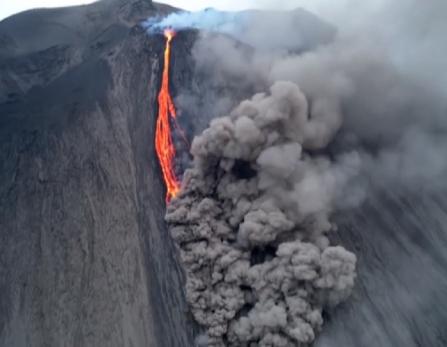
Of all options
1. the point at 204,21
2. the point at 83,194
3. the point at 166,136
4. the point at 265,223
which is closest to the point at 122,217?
the point at 83,194

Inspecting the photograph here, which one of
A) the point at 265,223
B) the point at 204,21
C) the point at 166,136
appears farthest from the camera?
the point at 204,21

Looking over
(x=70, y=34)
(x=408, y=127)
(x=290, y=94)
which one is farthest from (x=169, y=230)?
(x=70, y=34)

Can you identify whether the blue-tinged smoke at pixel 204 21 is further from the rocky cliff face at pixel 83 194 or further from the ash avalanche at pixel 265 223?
the ash avalanche at pixel 265 223

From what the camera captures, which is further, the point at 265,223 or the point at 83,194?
the point at 83,194

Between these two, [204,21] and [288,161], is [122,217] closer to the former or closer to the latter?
[288,161]

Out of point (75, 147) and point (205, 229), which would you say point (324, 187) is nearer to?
point (205, 229)

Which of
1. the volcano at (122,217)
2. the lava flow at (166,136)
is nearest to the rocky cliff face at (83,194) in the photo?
the volcano at (122,217)
